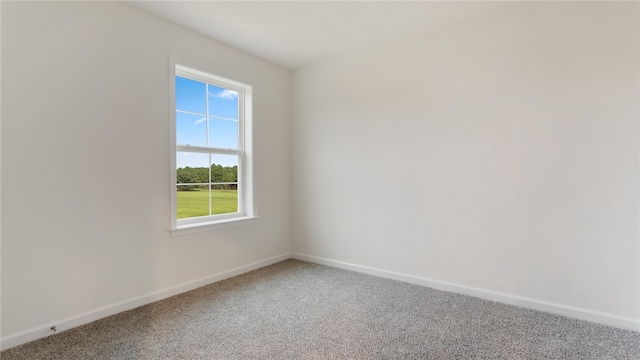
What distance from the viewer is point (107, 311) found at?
235cm

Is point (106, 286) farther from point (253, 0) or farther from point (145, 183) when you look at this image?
point (253, 0)

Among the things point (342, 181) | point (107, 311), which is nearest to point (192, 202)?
point (107, 311)

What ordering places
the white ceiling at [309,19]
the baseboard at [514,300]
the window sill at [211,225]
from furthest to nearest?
the window sill at [211,225]
the white ceiling at [309,19]
the baseboard at [514,300]

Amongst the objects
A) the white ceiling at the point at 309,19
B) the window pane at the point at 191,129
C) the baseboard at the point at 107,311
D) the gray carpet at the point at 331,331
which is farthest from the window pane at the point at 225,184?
the white ceiling at the point at 309,19

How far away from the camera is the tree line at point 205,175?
2.99 m

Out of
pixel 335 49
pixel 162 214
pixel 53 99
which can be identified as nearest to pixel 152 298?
pixel 162 214

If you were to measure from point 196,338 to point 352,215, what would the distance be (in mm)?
2009

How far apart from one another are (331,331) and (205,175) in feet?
6.45

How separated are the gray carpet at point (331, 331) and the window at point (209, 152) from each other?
84 centimetres

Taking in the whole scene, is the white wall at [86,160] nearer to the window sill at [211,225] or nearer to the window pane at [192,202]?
the window sill at [211,225]

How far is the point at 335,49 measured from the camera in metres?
3.39

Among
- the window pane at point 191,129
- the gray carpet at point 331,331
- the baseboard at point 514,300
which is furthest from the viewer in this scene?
the window pane at point 191,129

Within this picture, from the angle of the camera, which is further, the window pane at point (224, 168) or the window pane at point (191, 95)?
the window pane at point (224, 168)

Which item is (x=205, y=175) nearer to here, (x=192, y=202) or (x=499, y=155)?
(x=192, y=202)
